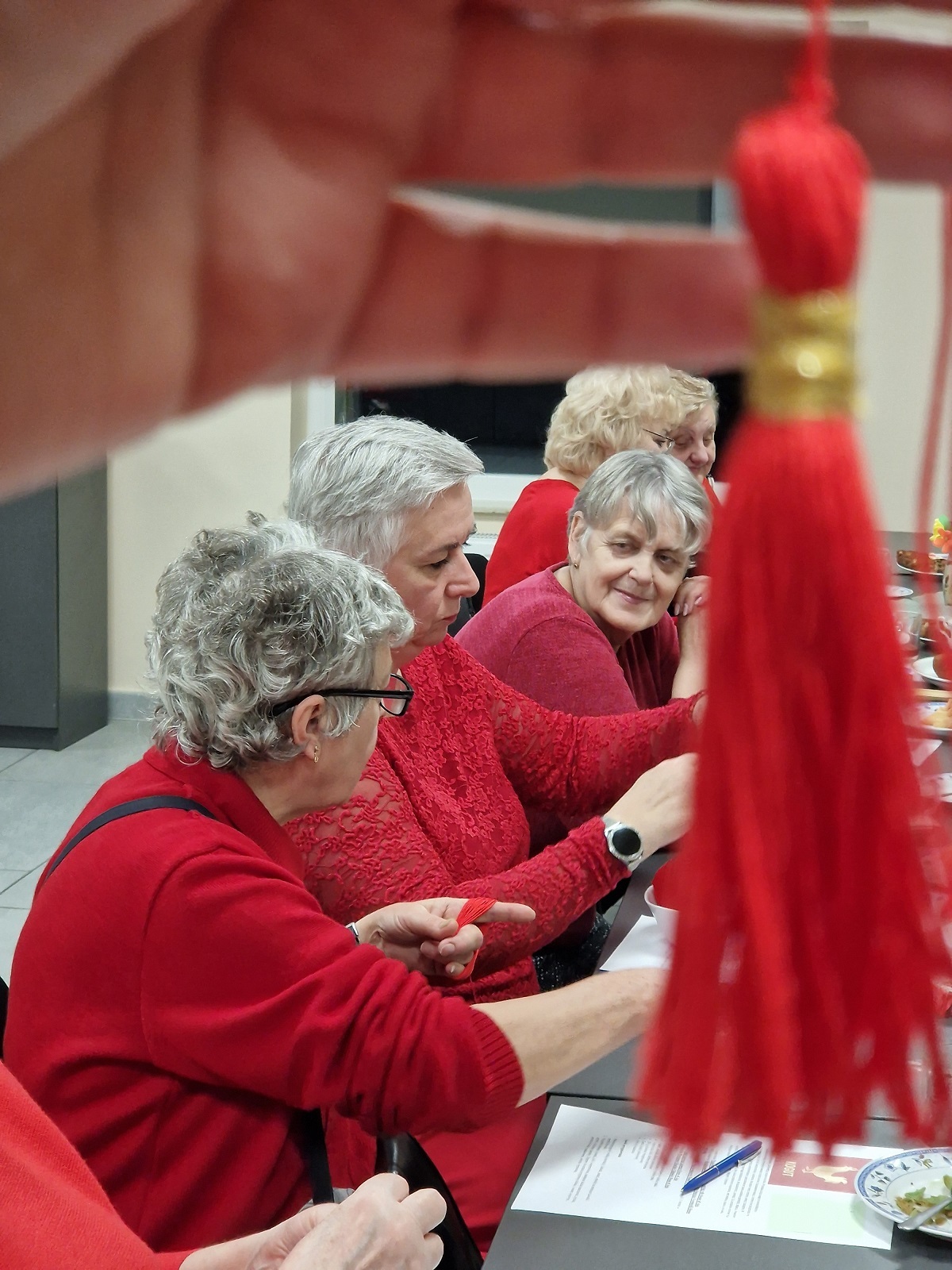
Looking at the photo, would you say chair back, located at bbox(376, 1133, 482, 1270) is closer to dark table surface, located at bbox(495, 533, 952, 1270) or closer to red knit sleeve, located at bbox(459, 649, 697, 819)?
dark table surface, located at bbox(495, 533, 952, 1270)

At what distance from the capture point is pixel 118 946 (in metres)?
1.17

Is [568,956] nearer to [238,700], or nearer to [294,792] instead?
[294,792]

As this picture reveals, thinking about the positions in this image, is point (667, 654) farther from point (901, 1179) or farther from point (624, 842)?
point (901, 1179)

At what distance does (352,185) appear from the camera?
431mm

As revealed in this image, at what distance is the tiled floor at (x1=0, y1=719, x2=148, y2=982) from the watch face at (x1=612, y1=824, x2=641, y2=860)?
166cm

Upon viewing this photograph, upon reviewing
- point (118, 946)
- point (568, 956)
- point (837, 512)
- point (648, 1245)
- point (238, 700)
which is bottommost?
point (568, 956)

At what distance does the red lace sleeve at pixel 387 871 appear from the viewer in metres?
1.55

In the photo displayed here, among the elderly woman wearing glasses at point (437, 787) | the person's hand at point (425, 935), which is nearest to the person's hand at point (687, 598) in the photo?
the elderly woman wearing glasses at point (437, 787)

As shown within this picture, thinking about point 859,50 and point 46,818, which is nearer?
point 859,50

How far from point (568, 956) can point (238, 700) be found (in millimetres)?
963

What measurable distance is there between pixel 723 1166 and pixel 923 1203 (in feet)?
0.56

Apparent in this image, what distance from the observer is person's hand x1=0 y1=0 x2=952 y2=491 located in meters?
0.38

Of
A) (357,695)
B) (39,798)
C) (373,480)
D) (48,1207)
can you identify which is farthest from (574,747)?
(39,798)

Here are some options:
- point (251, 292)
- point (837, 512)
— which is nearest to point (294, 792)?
point (251, 292)
